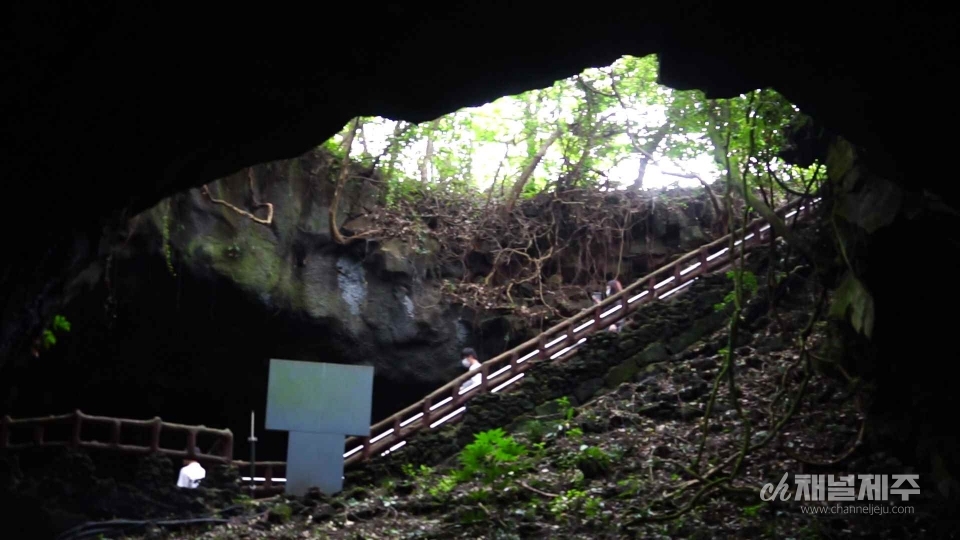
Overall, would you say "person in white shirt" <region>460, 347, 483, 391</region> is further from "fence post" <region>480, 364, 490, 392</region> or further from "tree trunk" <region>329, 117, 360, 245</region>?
"tree trunk" <region>329, 117, 360, 245</region>

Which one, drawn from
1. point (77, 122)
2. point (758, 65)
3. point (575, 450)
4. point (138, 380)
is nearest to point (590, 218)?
point (575, 450)

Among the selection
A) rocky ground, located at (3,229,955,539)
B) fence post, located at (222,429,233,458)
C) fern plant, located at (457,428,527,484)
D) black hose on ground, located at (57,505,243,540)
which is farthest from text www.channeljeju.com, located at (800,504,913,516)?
fence post, located at (222,429,233,458)

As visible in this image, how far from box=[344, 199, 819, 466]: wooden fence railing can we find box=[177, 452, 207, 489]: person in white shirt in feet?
7.54

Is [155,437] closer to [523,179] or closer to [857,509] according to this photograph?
[857,509]

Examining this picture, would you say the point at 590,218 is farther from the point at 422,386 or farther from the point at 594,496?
the point at 594,496

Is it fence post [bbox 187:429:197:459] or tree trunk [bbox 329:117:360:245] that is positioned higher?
tree trunk [bbox 329:117:360:245]

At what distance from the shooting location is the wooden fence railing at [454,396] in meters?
11.6

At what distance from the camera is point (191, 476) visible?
11.5 m

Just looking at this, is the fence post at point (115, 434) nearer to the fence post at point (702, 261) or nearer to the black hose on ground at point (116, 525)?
the black hose on ground at point (116, 525)

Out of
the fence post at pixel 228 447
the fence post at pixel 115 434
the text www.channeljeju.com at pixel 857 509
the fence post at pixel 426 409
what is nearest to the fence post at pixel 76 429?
the fence post at pixel 115 434

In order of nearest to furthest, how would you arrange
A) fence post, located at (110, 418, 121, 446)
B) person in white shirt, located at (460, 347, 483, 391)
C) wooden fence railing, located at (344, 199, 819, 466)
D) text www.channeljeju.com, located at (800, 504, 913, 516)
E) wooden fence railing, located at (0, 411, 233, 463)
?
text www.channeljeju.com, located at (800, 504, 913, 516)
wooden fence railing, located at (0, 411, 233, 463)
fence post, located at (110, 418, 121, 446)
wooden fence railing, located at (344, 199, 819, 466)
person in white shirt, located at (460, 347, 483, 391)

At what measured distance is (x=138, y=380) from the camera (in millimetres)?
15242

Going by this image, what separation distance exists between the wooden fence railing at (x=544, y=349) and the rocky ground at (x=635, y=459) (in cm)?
34

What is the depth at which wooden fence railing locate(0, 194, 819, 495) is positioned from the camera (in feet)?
38.2
